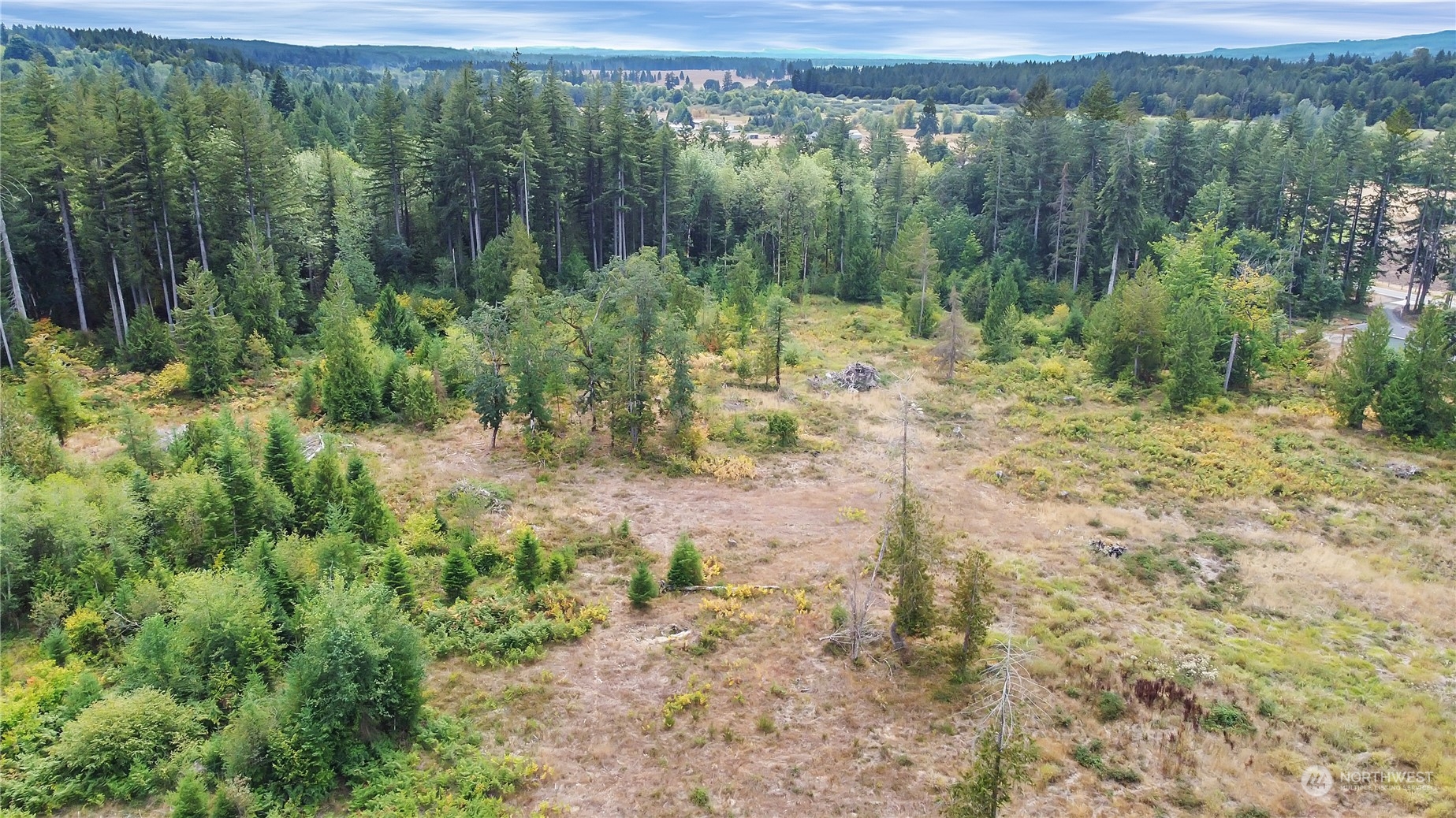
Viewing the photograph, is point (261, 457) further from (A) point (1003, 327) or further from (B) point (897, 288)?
(B) point (897, 288)

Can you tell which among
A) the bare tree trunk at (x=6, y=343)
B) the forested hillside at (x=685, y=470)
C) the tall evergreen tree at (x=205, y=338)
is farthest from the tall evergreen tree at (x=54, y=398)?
the bare tree trunk at (x=6, y=343)

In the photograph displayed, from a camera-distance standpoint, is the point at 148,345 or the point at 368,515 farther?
the point at 148,345

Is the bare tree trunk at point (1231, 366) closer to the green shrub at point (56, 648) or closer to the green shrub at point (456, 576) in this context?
the green shrub at point (456, 576)

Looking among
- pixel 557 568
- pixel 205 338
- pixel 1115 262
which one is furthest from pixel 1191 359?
pixel 205 338

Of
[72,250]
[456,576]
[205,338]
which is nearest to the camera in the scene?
[456,576]

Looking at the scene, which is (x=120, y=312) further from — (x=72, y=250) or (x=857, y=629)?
(x=857, y=629)

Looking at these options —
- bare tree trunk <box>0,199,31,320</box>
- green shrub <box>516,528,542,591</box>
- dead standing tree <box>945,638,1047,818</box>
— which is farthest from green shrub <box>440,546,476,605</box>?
bare tree trunk <box>0,199,31,320</box>

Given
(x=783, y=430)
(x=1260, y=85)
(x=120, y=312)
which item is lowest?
(x=783, y=430)
